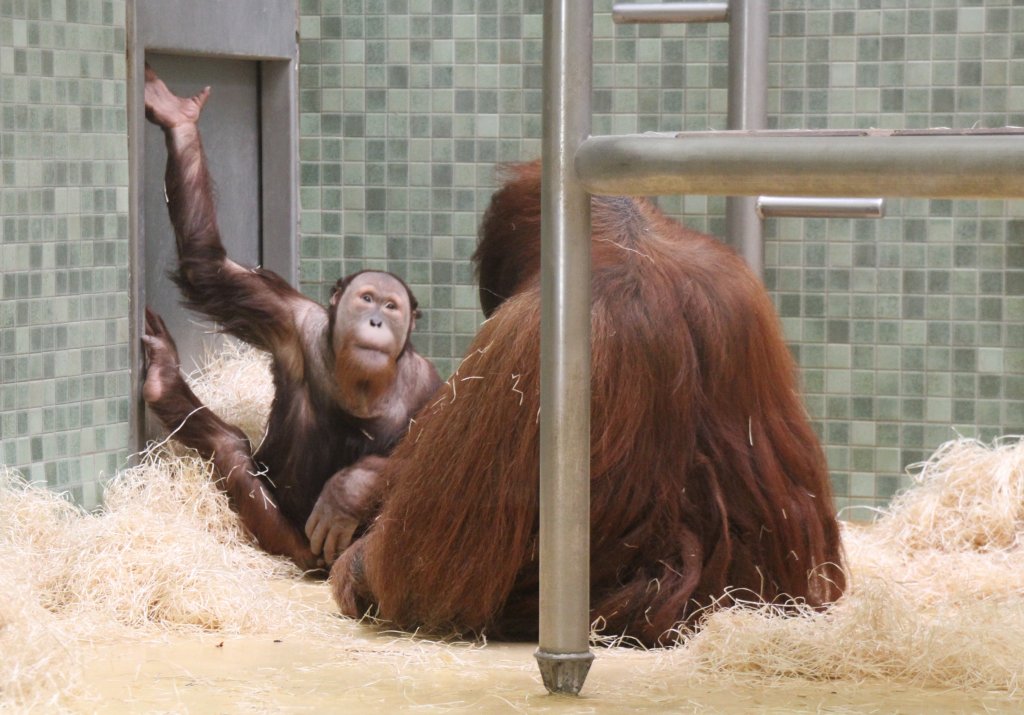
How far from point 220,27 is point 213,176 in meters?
0.34

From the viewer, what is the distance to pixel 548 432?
184 cm

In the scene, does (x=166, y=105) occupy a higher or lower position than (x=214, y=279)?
higher

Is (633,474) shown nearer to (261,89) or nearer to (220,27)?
(220,27)

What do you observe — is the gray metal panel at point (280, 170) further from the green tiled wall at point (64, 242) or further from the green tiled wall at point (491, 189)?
the green tiled wall at point (64, 242)

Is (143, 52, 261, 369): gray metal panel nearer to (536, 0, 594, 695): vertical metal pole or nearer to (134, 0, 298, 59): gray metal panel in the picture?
(134, 0, 298, 59): gray metal panel

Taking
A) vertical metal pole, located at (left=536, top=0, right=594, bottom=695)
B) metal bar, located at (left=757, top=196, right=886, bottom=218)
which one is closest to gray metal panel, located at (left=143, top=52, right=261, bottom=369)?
metal bar, located at (left=757, top=196, right=886, bottom=218)

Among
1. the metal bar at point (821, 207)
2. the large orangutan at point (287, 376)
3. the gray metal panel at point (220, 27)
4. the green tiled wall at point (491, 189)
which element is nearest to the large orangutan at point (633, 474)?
the metal bar at point (821, 207)

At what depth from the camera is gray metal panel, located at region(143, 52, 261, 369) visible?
3355mm

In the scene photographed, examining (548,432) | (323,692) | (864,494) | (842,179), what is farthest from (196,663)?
(864,494)

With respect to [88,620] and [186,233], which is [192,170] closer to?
[186,233]

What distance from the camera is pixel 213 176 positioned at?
3498 millimetres

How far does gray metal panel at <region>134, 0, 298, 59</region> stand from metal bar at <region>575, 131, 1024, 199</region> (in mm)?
Result: 1552

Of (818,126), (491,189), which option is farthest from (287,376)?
(818,126)

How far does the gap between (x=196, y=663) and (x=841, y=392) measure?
1729mm
